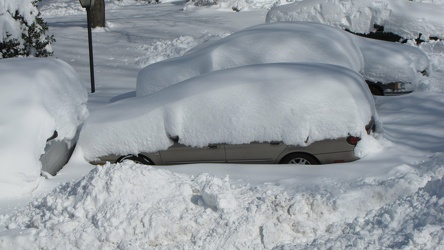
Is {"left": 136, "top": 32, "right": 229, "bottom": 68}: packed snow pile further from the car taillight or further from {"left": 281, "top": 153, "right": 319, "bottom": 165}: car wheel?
the car taillight

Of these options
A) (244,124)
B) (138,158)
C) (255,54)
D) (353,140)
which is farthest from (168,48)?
(353,140)

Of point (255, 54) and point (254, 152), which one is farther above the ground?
point (255, 54)

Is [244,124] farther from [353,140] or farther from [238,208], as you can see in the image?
[238,208]

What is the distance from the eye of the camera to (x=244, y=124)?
7.66 meters

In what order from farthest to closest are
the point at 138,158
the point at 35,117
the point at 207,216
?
the point at 138,158
the point at 35,117
the point at 207,216

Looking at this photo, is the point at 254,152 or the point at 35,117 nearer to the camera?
the point at 35,117

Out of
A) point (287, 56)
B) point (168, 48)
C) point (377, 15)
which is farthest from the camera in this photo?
point (168, 48)

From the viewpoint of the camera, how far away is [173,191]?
6.31 meters

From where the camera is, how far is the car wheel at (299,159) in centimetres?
780

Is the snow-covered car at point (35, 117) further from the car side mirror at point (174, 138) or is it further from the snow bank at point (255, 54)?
the snow bank at point (255, 54)

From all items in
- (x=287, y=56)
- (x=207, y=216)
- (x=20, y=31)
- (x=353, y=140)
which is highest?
(x=287, y=56)

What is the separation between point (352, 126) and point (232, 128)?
1.52m

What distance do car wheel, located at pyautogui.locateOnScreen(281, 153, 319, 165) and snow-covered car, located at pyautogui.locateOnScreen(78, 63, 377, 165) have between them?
0.04 feet

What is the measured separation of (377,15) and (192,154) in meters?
9.41
